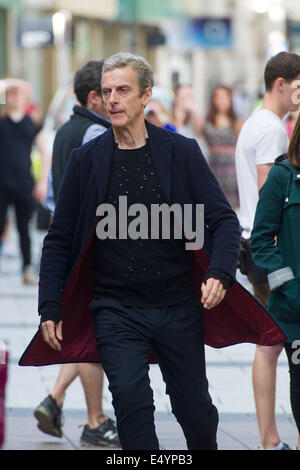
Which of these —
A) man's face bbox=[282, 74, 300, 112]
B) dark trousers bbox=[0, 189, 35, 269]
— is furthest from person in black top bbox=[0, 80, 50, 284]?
man's face bbox=[282, 74, 300, 112]

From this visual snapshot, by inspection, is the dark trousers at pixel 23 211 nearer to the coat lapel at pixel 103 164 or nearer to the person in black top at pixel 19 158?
the person in black top at pixel 19 158

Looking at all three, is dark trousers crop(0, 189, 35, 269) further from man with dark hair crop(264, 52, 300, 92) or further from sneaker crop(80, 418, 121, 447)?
man with dark hair crop(264, 52, 300, 92)

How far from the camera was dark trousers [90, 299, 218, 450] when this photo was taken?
4.77 metres

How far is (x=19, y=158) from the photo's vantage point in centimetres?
1410

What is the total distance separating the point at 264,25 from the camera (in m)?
57.2

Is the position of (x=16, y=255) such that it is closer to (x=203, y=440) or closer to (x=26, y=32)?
(x=26, y=32)

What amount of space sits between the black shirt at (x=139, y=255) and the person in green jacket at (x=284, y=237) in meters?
0.58

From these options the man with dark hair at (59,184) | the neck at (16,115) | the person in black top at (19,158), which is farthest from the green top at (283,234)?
the neck at (16,115)

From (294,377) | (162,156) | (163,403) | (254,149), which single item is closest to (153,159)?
(162,156)

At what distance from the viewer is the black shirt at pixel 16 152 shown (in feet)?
45.7

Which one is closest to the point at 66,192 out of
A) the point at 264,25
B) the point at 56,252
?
the point at 56,252

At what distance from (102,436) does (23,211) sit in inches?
307

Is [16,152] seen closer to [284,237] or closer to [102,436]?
[102,436]
